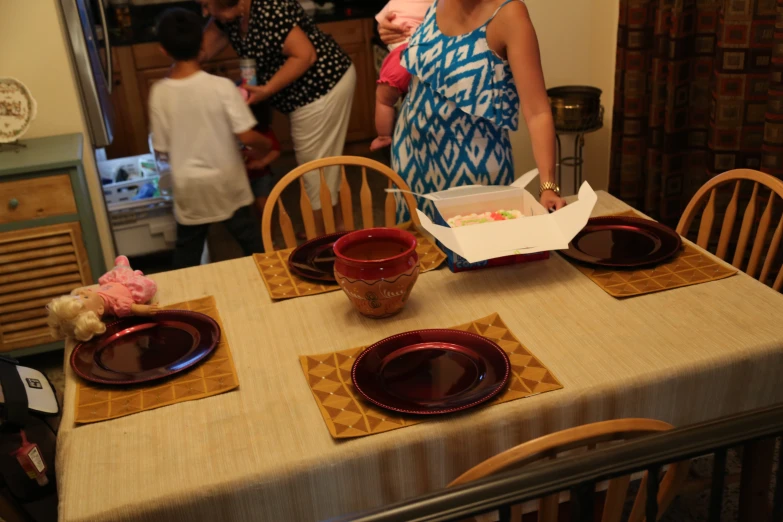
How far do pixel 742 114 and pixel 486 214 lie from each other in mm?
1343

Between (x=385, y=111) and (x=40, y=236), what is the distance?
123cm

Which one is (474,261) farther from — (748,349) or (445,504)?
(445,504)

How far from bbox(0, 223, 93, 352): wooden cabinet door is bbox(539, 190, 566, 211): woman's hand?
5.47 feet

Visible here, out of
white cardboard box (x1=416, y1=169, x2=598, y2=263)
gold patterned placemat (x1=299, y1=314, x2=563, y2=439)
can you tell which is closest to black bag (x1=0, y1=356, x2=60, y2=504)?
gold patterned placemat (x1=299, y1=314, x2=563, y2=439)

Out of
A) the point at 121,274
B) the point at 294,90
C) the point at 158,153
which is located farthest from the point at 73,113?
the point at 121,274

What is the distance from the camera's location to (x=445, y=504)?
0.75 meters

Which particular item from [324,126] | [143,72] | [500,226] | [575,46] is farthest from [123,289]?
[143,72]

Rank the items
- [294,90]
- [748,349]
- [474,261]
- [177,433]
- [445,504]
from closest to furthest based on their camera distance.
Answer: [445,504] → [177,433] → [748,349] → [474,261] → [294,90]

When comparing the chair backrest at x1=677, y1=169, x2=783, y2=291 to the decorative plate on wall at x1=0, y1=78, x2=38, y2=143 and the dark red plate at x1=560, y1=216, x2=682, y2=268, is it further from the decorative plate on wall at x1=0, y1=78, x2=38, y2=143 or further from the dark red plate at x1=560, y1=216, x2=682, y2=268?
the decorative plate on wall at x1=0, y1=78, x2=38, y2=143

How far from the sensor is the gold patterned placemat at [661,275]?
1.54 meters

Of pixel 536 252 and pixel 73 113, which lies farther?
pixel 73 113

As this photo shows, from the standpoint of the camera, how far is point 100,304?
59.2 inches

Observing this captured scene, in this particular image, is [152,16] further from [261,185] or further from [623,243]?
[623,243]

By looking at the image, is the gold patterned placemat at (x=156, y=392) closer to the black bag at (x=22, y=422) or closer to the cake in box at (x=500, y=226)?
the black bag at (x=22, y=422)
